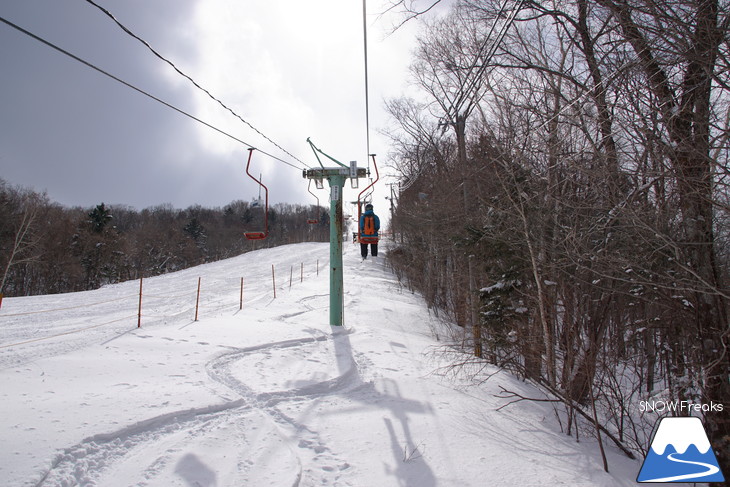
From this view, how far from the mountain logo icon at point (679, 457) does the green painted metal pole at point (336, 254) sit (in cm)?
766

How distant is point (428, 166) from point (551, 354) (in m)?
14.0

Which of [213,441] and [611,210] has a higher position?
[611,210]

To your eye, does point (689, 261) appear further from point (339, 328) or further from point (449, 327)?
point (449, 327)

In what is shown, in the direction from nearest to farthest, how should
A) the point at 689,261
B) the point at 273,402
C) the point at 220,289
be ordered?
the point at 689,261, the point at 273,402, the point at 220,289

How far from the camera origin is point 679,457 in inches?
167

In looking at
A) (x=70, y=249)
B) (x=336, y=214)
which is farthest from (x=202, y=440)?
(x=70, y=249)

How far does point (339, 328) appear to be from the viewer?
10289 millimetres

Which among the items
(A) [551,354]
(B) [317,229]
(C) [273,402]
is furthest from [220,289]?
(B) [317,229]

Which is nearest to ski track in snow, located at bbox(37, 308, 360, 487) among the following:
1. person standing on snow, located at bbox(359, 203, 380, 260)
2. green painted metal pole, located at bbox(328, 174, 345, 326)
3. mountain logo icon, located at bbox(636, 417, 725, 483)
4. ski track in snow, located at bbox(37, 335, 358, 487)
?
ski track in snow, located at bbox(37, 335, 358, 487)

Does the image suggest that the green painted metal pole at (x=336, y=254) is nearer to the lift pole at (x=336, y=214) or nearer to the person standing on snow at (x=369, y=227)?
the lift pole at (x=336, y=214)

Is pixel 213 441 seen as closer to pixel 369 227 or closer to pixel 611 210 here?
pixel 611 210

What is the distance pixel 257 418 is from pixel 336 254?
20.9 ft

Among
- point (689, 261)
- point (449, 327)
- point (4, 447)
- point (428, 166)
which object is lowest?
point (449, 327)

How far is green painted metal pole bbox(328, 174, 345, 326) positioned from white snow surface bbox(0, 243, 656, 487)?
164 cm
